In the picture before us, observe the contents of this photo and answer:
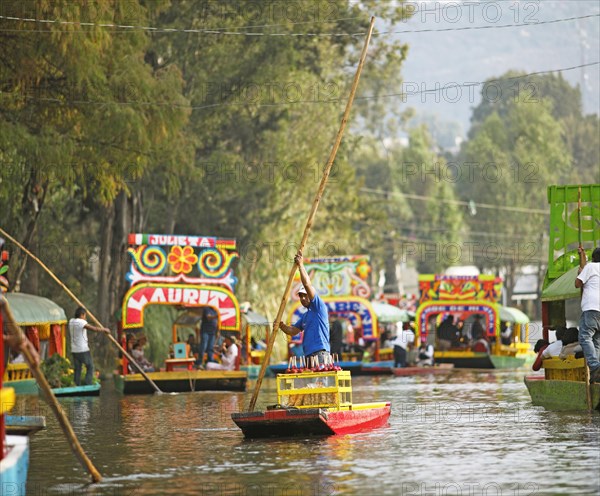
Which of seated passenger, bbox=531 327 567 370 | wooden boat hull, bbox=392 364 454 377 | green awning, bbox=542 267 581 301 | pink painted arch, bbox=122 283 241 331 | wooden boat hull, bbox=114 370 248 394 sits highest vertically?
pink painted arch, bbox=122 283 241 331

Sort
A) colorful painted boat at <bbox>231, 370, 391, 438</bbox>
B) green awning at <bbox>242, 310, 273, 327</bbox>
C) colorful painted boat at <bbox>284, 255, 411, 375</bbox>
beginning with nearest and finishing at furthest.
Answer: colorful painted boat at <bbox>231, 370, 391, 438</bbox> < green awning at <bbox>242, 310, 273, 327</bbox> < colorful painted boat at <bbox>284, 255, 411, 375</bbox>

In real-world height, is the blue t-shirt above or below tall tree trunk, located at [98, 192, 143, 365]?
below

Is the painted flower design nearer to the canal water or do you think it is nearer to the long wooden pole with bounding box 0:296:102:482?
the canal water

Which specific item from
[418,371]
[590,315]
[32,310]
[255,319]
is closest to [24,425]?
[590,315]

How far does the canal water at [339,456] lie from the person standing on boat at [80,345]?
466 centimetres

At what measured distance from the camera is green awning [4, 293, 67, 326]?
31031mm

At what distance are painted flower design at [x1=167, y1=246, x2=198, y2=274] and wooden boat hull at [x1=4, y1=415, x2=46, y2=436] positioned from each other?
1780 cm

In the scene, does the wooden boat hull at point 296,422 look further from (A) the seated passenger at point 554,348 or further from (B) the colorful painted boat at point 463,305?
(B) the colorful painted boat at point 463,305

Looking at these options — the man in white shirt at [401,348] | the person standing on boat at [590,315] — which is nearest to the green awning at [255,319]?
the man in white shirt at [401,348]

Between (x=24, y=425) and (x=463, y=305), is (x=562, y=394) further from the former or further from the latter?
(x=463, y=305)

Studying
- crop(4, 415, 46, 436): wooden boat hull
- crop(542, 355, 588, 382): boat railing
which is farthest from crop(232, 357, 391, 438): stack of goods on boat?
crop(542, 355, 588, 382): boat railing

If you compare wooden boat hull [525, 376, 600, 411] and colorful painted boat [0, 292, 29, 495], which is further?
wooden boat hull [525, 376, 600, 411]

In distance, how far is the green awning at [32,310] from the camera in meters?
31.0

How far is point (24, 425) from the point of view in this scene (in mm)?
14648
